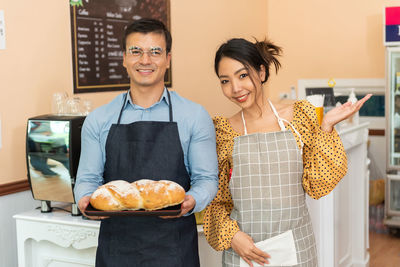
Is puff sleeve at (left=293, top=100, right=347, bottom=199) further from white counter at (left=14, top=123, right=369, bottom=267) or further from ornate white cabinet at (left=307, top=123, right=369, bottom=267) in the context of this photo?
ornate white cabinet at (left=307, top=123, right=369, bottom=267)

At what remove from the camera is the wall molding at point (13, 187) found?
2357 millimetres

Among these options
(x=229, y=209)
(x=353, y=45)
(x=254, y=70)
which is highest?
(x=353, y=45)

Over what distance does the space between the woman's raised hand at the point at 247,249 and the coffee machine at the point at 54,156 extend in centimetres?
77

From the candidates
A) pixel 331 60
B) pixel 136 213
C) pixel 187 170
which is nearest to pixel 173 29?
pixel 331 60

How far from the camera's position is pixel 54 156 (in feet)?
6.97

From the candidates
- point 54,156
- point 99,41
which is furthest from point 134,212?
point 99,41

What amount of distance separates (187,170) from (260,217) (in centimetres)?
28

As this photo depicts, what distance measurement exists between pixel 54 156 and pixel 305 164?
100 cm

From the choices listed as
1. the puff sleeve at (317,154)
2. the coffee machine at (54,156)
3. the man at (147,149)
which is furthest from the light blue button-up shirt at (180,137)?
the coffee machine at (54,156)

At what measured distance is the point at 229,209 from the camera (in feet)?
6.02

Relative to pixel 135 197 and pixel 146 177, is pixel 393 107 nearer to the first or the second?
pixel 146 177

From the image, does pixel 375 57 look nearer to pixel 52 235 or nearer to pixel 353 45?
pixel 353 45

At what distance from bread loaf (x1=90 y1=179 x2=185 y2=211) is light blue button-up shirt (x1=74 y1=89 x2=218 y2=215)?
129 millimetres

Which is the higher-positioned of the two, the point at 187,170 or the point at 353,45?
the point at 353,45
